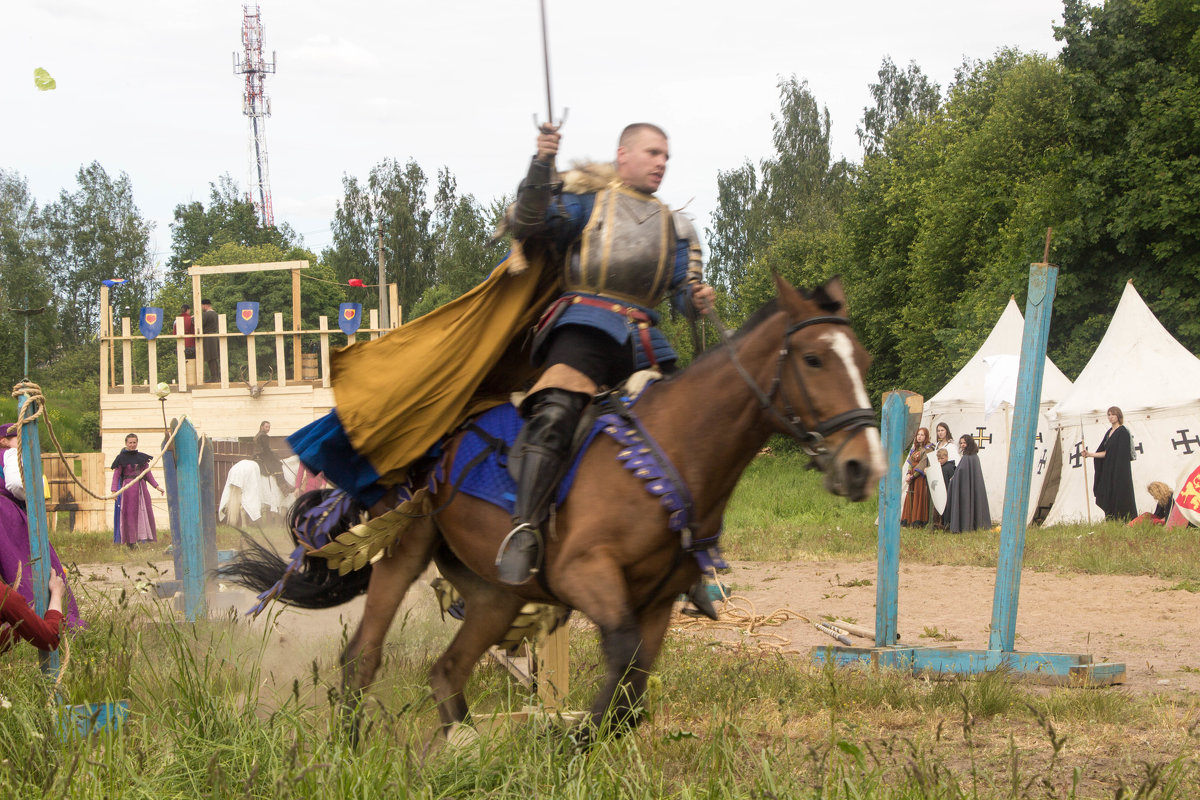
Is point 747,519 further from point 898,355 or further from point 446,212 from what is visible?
point 446,212

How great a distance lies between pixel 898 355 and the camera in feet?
118

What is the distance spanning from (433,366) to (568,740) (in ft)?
5.90

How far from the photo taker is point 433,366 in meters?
4.54

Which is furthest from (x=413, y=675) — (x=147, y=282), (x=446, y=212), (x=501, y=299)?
(x=147, y=282)

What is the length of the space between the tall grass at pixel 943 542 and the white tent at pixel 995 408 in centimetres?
207

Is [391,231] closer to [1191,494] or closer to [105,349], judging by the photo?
[105,349]

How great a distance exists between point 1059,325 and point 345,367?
76.8ft

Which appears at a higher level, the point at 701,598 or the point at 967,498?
the point at 701,598

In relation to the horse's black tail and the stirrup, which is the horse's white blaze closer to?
the stirrup

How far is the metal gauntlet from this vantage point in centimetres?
412

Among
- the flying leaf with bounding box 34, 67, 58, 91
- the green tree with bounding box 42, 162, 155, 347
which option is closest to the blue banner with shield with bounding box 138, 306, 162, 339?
the flying leaf with bounding box 34, 67, 58, 91

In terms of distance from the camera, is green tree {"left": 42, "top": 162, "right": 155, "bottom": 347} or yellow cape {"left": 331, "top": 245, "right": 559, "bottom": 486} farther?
green tree {"left": 42, "top": 162, "right": 155, "bottom": 347}

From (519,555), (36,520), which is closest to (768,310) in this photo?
(519,555)

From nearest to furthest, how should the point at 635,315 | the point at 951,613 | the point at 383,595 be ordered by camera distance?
the point at 635,315, the point at 383,595, the point at 951,613
